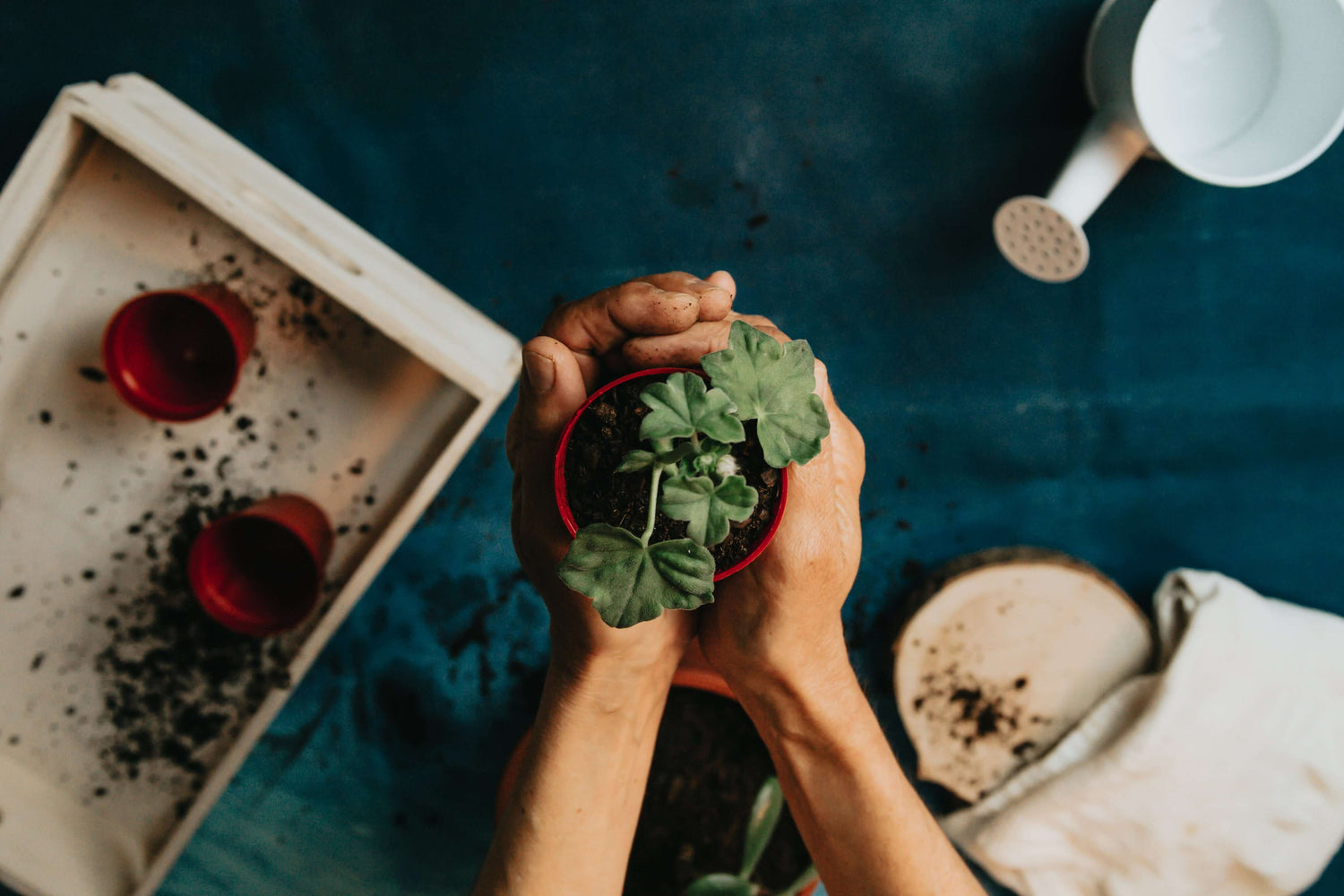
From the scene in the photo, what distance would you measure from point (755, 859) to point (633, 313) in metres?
0.61

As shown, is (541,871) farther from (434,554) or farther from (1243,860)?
(1243,860)

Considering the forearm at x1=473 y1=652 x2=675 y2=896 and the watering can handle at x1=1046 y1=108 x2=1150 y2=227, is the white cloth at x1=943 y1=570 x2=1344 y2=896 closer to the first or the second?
the watering can handle at x1=1046 y1=108 x2=1150 y2=227

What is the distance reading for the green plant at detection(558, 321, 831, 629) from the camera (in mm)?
487

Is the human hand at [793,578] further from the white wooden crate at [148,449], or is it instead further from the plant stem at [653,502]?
the white wooden crate at [148,449]

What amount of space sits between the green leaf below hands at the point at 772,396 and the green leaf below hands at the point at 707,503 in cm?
3

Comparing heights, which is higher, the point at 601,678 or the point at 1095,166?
the point at 1095,166

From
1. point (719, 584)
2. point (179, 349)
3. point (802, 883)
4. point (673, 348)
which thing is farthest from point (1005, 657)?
point (179, 349)

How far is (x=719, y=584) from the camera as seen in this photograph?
2.52ft

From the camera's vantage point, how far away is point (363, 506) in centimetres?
108

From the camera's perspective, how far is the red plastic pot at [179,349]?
0.97m

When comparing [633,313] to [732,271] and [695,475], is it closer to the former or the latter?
[695,475]

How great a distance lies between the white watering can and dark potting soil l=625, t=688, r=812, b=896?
0.79m

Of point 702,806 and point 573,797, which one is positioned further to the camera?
point 702,806

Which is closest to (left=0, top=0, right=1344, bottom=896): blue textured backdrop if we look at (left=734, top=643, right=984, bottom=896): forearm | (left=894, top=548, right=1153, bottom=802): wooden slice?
(left=894, top=548, right=1153, bottom=802): wooden slice
